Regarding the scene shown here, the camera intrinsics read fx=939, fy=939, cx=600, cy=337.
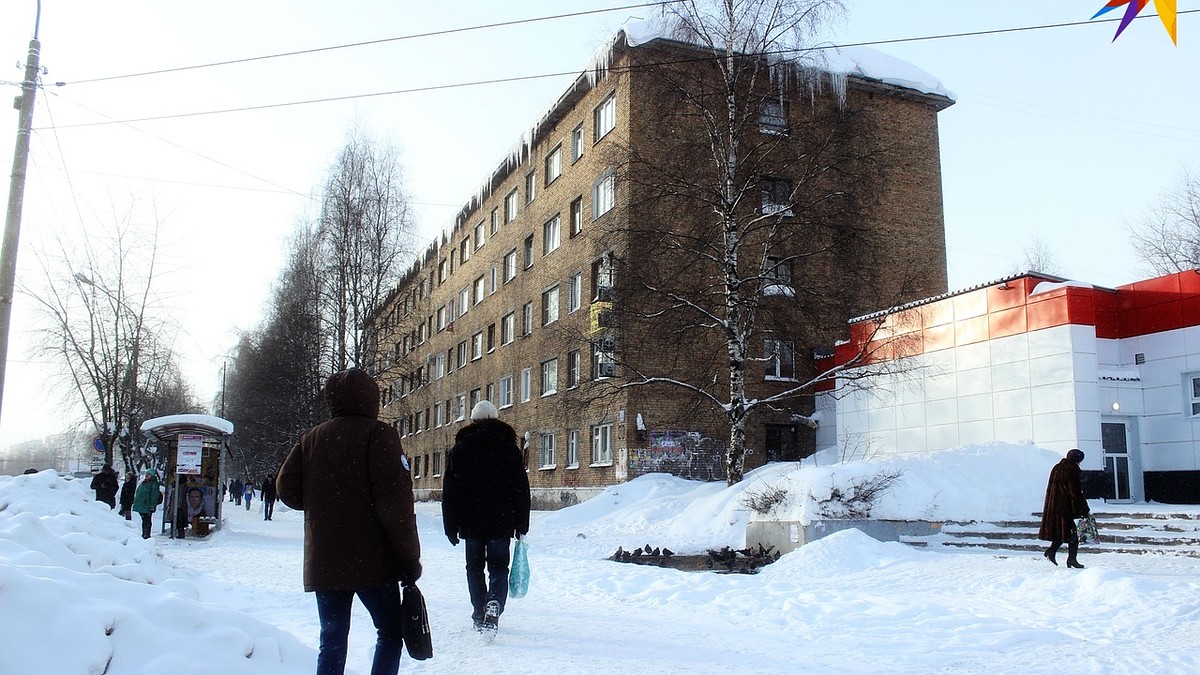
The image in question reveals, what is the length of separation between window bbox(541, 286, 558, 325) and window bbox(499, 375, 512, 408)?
14.8ft

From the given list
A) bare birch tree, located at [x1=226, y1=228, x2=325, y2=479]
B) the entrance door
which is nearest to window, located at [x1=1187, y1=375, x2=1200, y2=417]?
the entrance door

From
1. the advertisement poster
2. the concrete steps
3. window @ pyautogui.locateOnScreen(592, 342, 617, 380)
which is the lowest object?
the concrete steps

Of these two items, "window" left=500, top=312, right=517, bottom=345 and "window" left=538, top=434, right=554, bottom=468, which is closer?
"window" left=538, top=434, right=554, bottom=468

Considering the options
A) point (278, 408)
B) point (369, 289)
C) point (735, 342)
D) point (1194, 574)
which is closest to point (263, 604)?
point (1194, 574)

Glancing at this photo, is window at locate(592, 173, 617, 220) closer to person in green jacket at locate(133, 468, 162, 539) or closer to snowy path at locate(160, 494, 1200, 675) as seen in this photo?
person in green jacket at locate(133, 468, 162, 539)

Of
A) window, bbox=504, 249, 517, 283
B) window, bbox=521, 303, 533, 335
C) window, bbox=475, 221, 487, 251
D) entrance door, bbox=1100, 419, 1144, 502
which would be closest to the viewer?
entrance door, bbox=1100, 419, 1144, 502

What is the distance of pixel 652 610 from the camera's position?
8.58 metres

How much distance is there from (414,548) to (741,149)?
19454 millimetres

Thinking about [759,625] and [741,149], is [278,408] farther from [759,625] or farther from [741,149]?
[759,625]

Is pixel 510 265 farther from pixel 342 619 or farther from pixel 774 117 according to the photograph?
pixel 342 619

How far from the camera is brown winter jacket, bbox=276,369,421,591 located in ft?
14.0

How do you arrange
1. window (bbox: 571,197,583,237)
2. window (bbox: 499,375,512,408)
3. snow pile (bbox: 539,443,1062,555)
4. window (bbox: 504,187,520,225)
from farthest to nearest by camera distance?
window (bbox: 504,187,520,225), window (bbox: 499,375,512,408), window (bbox: 571,197,583,237), snow pile (bbox: 539,443,1062,555)

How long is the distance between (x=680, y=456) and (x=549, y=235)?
40.0 ft

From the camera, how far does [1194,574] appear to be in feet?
34.9
